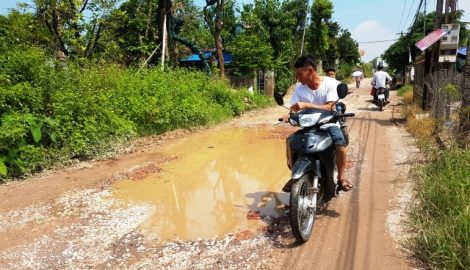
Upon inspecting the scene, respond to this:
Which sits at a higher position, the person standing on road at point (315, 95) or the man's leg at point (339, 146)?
the person standing on road at point (315, 95)

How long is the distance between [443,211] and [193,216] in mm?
2779

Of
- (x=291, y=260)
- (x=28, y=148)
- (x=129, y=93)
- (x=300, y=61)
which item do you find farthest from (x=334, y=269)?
(x=129, y=93)

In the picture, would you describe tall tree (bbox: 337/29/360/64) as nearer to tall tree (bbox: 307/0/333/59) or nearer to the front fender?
tall tree (bbox: 307/0/333/59)

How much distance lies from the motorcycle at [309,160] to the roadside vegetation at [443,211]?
39.2 inches

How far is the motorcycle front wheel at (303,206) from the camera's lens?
3.95 m

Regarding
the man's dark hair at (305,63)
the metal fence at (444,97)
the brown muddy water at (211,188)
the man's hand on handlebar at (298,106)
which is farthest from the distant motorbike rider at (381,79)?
the man's hand on handlebar at (298,106)

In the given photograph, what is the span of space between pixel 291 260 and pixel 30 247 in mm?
2666

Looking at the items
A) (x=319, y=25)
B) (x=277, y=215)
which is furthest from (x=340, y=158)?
→ (x=319, y=25)

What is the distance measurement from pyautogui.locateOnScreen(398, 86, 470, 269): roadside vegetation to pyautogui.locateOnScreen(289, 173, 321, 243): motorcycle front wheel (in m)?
0.98

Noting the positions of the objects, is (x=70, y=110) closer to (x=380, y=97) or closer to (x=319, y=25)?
(x=380, y=97)

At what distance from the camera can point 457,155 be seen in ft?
16.6

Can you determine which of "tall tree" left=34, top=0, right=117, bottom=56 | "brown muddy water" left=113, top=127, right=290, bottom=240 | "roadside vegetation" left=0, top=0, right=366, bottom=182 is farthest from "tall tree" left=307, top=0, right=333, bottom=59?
"brown muddy water" left=113, top=127, right=290, bottom=240

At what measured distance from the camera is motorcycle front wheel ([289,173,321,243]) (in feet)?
13.0

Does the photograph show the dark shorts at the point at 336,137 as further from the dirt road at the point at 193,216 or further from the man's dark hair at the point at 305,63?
the dirt road at the point at 193,216
